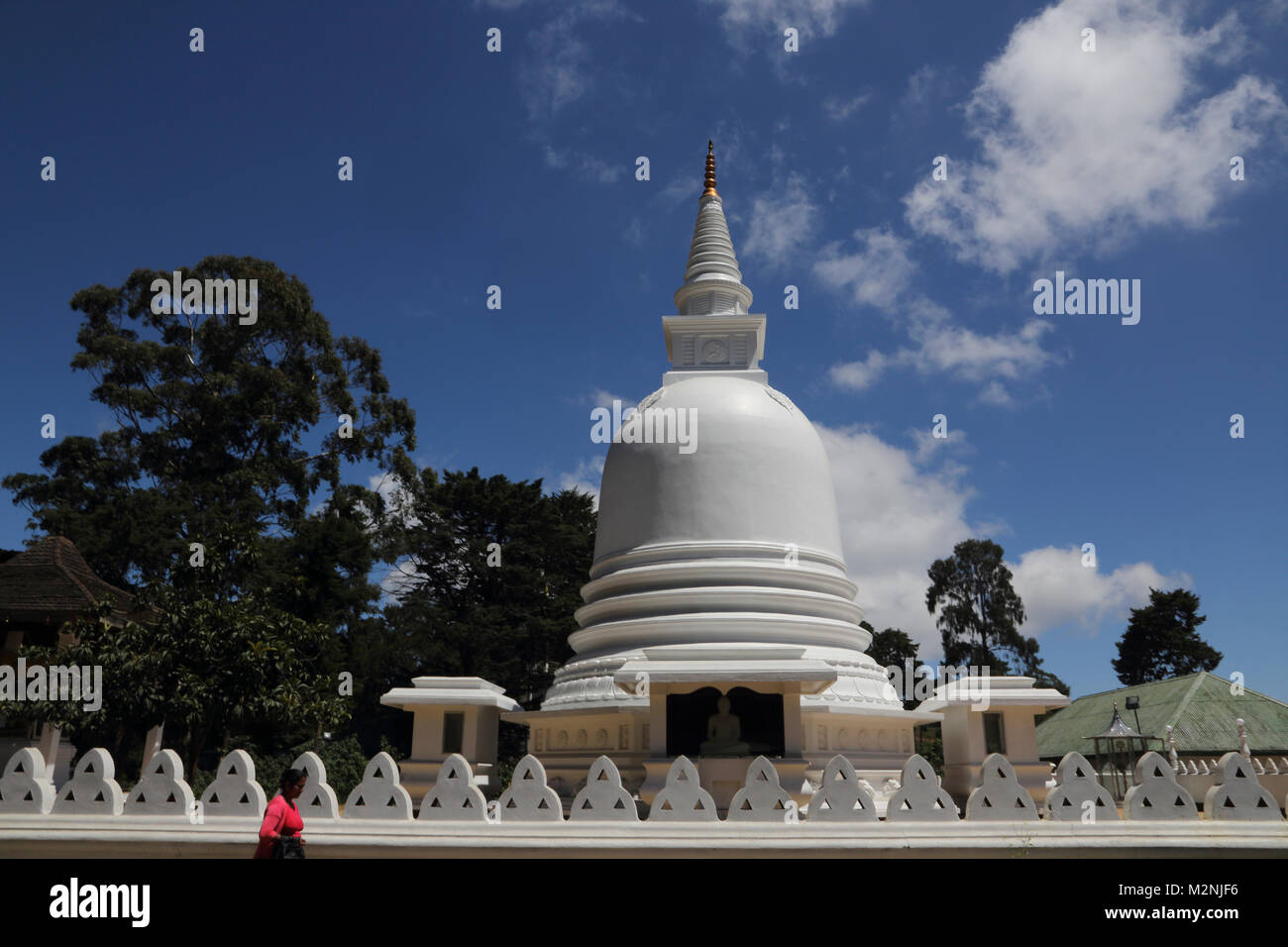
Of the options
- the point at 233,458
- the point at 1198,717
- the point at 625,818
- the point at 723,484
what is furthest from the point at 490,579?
the point at 625,818

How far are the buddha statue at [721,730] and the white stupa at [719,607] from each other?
3 centimetres

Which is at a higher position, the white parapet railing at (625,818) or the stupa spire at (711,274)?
the stupa spire at (711,274)

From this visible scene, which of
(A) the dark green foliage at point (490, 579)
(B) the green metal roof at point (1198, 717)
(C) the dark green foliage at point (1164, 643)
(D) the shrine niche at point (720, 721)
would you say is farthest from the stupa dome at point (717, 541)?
(C) the dark green foliage at point (1164, 643)

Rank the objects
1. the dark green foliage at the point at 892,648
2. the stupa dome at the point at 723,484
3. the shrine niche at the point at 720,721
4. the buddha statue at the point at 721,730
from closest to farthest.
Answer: the buddha statue at the point at 721,730 < the shrine niche at the point at 720,721 < the stupa dome at the point at 723,484 < the dark green foliage at the point at 892,648

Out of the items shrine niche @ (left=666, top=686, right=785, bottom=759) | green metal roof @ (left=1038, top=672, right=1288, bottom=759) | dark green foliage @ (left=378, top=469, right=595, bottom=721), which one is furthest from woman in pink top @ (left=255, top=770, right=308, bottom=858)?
dark green foliage @ (left=378, top=469, right=595, bottom=721)

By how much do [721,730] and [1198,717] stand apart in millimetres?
19600

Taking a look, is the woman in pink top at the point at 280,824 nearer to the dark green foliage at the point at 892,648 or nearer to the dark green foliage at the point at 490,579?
the dark green foliage at the point at 490,579

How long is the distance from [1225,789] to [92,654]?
2312 centimetres

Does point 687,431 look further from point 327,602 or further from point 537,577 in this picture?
point 537,577

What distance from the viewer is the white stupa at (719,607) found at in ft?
45.9

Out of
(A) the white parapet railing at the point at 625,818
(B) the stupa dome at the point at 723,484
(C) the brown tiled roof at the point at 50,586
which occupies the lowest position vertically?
(A) the white parapet railing at the point at 625,818

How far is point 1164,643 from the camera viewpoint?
53.5 meters
